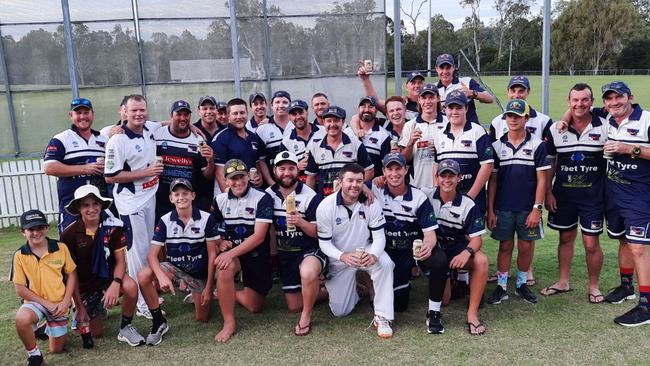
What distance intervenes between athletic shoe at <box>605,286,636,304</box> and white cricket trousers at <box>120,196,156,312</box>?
15.8 feet

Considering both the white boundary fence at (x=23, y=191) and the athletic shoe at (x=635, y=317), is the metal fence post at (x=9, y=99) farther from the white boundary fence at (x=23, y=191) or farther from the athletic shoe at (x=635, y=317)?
the athletic shoe at (x=635, y=317)

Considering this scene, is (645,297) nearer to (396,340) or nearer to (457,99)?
(396,340)

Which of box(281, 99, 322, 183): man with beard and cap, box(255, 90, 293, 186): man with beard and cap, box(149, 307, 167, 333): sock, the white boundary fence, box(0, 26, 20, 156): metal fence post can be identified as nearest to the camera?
box(149, 307, 167, 333): sock

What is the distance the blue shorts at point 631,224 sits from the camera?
197 inches

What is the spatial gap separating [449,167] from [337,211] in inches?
45.5

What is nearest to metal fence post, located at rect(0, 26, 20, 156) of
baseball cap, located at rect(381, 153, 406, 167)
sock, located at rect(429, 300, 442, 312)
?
baseball cap, located at rect(381, 153, 406, 167)

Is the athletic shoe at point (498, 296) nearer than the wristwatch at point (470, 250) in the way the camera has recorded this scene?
No

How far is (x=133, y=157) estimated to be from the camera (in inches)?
209

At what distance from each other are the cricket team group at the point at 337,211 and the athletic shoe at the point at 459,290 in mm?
13

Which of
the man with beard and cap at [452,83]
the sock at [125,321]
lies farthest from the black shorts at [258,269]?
the man with beard and cap at [452,83]

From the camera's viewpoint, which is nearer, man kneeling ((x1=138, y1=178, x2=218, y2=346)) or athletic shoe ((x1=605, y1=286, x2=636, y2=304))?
man kneeling ((x1=138, y1=178, x2=218, y2=346))

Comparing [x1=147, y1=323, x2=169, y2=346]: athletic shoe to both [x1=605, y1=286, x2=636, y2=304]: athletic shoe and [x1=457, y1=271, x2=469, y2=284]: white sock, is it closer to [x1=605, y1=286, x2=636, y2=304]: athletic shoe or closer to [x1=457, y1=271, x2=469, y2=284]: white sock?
[x1=457, y1=271, x2=469, y2=284]: white sock

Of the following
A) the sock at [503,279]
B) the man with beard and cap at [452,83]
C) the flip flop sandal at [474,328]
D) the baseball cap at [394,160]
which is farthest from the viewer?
the man with beard and cap at [452,83]

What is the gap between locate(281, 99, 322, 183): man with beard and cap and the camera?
594 centimetres
